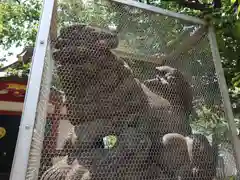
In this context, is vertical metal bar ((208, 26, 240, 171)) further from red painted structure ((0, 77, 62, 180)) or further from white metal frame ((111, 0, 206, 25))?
red painted structure ((0, 77, 62, 180))

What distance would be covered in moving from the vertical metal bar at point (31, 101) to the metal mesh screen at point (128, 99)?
0.05 m

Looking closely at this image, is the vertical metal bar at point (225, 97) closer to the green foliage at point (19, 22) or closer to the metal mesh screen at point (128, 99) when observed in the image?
the metal mesh screen at point (128, 99)

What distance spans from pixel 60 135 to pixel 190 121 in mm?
758

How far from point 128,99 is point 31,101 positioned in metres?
0.59

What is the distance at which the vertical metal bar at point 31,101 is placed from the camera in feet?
2.99

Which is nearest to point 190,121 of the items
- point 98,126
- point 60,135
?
point 98,126

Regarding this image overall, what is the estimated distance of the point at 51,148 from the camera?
1.09 m

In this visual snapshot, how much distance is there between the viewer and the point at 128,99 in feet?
4.82

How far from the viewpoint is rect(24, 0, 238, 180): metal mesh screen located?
3.87 ft

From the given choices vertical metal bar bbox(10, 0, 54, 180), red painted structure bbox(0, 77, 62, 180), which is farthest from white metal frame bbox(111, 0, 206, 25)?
red painted structure bbox(0, 77, 62, 180)

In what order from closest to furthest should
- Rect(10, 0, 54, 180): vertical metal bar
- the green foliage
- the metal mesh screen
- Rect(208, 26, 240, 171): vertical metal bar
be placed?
Rect(10, 0, 54, 180): vertical metal bar < the metal mesh screen < Rect(208, 26, 240, 171): vertical metal bar < the green foliage

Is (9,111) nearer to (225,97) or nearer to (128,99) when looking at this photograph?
(128,99)

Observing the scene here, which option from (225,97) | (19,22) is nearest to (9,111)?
(19,22)

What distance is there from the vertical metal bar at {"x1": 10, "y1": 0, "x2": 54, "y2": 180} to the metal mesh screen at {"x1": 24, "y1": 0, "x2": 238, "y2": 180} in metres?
0.05
